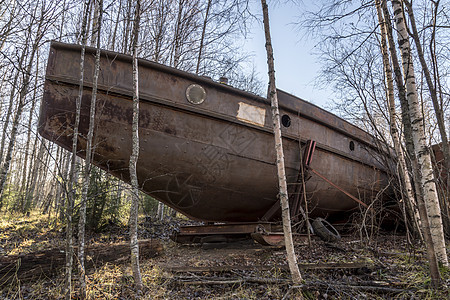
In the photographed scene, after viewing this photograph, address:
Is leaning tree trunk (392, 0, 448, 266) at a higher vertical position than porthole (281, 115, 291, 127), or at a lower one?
lower

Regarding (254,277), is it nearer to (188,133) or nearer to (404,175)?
(188,133)

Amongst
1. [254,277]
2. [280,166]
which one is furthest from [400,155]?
[254,277]

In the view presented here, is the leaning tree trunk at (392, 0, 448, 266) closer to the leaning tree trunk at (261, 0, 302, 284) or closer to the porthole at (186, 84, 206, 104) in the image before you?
the leaning tree trunk at (261, 0, 302, 284)

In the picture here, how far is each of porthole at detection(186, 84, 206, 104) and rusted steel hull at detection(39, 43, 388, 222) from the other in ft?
0.23

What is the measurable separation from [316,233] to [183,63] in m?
8.80

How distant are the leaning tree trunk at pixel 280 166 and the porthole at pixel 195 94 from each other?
59.3 inches

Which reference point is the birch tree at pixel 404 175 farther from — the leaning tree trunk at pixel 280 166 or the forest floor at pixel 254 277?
the leaning tree trunk at pixel 280 166

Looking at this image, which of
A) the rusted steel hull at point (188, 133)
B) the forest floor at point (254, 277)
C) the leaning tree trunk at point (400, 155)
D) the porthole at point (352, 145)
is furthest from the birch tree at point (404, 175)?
the porthole at point (352, 145)

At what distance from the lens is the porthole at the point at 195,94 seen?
4.66 metres

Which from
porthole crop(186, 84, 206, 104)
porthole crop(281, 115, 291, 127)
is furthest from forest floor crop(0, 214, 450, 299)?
porthole crop(186, 84, 206, 104)

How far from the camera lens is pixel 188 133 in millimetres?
4664

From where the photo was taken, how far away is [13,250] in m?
5.70

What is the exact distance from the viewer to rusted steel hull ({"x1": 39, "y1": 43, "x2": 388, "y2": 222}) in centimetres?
422

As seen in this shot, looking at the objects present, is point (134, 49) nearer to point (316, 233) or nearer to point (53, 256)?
point (53, 256)
